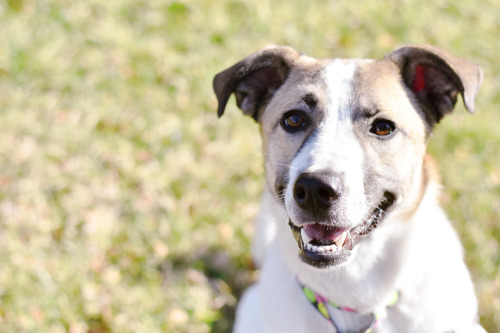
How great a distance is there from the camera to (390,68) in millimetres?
3178

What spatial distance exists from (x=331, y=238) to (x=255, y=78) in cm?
124

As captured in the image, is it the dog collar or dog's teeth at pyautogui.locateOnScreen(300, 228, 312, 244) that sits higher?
dog's teeth at pyautogui.locateOnScreen(300, 228, 312, 244)

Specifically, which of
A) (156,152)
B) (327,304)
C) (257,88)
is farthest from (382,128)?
(156,152)

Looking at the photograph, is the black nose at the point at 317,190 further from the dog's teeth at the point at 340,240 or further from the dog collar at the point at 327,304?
the dog collar at the point at 327,304

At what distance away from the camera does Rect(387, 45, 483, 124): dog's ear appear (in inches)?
116

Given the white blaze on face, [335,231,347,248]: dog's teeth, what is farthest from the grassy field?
the white blaze on face

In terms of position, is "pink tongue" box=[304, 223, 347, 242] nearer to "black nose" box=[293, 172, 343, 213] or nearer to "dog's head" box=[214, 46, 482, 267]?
"dog's head" box=[214, 46, 482, 267]

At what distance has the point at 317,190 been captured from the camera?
8.73ft

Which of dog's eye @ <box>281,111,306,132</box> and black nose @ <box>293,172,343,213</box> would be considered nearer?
black nose @ <box>293,172,343,213</box>

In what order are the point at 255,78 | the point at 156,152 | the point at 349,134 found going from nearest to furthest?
the point at 349,134 < the point at 255,78 < the point at 156,152

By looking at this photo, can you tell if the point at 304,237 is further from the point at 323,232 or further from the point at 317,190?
the point at 317,190

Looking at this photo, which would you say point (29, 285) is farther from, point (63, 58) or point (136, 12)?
point (136, 12)

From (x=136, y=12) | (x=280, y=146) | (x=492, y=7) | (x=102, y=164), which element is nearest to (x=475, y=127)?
(x=492, y=7)

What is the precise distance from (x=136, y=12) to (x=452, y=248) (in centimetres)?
517
